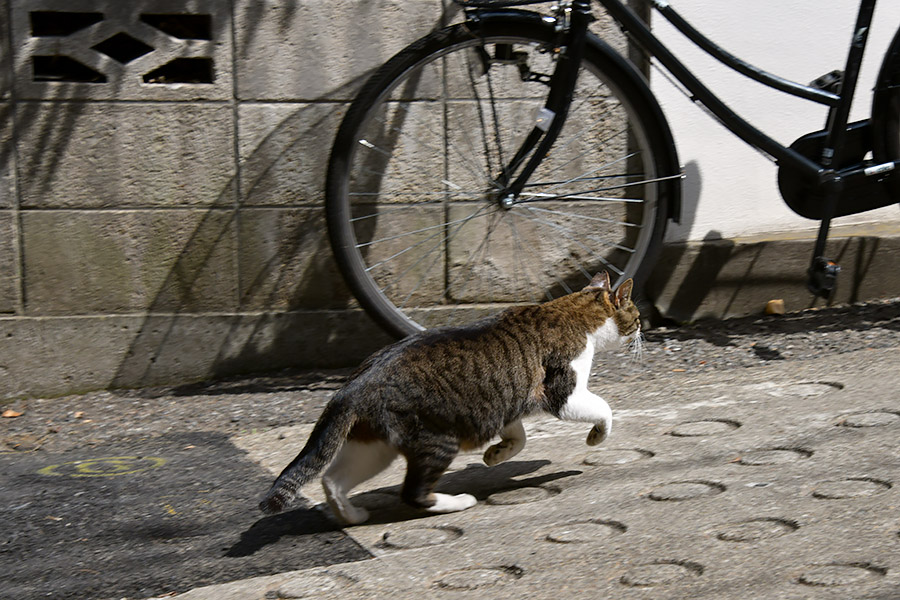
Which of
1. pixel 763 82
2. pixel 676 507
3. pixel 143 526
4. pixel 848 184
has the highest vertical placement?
pixel 763 82

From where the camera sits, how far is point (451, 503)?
2783mm

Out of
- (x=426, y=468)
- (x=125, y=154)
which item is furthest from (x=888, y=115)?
(x=125, y=154)

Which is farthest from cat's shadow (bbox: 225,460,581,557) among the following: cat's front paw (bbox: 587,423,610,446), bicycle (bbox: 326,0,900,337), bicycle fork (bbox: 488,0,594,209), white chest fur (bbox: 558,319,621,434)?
bicycle fork (bbox: 488,0,594,209)

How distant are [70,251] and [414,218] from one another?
4.55 feet

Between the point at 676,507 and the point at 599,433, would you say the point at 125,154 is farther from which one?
the point at 676,507

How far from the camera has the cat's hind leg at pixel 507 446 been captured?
9.86ft

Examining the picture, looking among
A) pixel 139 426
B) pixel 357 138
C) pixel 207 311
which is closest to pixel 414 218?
pixel 357 138

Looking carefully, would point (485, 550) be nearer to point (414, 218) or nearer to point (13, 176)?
point (414, 218)

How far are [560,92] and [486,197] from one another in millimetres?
503

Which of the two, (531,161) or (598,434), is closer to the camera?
(598,434)

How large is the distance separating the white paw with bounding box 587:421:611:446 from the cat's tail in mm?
735

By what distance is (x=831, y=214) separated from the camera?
4035 millimetres

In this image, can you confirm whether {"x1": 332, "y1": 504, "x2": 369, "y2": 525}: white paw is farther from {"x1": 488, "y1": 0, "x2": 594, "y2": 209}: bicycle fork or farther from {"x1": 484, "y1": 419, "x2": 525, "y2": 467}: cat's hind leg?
{"x1": 488, "y1": 0, "x2": 594, "y2": 209}: bicycle fork

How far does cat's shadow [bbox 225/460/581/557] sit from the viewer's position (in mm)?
2730
